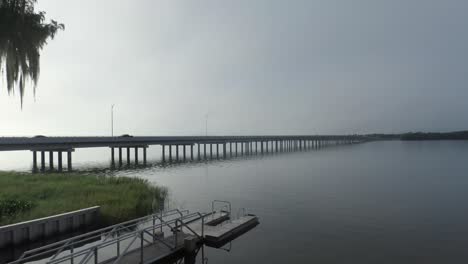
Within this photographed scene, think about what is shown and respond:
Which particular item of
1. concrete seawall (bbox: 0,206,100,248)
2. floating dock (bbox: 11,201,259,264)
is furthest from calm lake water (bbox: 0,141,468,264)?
concrete seawall (bbox: 0,206,100,248)

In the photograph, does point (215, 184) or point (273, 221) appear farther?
point (215, 184)

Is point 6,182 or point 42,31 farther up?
point 42,31

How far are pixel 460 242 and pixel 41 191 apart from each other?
30.4 metres

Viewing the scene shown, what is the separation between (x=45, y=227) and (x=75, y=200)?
752 cm

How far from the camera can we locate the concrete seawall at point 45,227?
1556cm

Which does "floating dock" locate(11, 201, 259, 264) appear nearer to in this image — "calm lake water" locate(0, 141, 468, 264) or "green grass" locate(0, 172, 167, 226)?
"calm lake water" locate(0, 141, 468, 264)

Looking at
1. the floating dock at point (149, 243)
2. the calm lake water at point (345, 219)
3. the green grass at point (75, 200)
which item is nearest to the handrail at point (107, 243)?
the floating dock at point (149, 243)

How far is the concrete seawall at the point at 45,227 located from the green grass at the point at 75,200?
4.23 feet

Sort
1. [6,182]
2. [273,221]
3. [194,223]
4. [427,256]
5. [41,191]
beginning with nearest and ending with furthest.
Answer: [427,256], [194,223], [273,221], [41,191], [6,182]

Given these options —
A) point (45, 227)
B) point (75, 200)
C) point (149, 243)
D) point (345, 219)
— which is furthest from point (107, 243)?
point (345, 219)

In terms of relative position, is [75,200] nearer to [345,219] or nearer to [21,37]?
[21,37]

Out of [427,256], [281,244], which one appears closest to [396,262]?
[427,256]

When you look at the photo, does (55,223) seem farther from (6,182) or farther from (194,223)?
(6,182)

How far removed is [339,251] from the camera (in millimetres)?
17016
